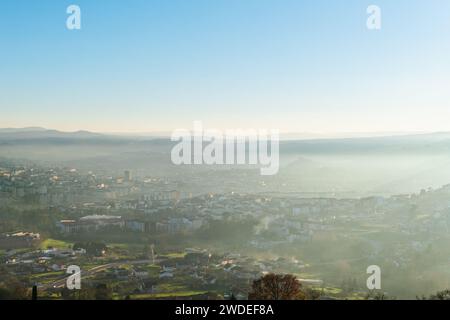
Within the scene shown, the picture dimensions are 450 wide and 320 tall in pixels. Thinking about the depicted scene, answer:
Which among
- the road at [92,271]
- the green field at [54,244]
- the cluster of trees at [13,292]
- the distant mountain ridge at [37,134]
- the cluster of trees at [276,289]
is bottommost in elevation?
the road at [92,271]

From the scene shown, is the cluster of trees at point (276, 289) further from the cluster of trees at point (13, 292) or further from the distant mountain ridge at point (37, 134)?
the distant mountain ridge at point (37, 134)

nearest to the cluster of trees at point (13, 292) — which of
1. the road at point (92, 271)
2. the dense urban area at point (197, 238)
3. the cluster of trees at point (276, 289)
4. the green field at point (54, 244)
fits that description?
the dense urban area at point (197, 238)

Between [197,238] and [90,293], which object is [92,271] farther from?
[197,238]

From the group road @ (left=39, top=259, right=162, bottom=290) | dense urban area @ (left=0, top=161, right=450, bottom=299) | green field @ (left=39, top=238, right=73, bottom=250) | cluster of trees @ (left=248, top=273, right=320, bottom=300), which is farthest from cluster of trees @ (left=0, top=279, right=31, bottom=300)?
cluster of trees @ (left=248, top=273, right=320, bottom=300)

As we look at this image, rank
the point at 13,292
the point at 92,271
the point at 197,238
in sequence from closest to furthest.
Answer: the point at 13,292
the point at 92,271
the point at 197,238

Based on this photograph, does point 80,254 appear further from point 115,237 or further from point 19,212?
point 19,212

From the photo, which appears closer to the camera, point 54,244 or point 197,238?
point 54,244

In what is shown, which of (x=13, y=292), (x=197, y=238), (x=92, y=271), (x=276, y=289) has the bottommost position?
(x=92, y=271)

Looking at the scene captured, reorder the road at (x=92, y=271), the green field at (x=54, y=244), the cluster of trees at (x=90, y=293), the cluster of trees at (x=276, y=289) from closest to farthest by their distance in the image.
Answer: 1. the cluster of trees at (x=276, y=289)
2. the cluster of trees at (x=90, y=293)
3. the road at (x=92, y=271)
4. the green field at (x=54, y=244)

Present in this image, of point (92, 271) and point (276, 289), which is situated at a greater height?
point (276, 289)

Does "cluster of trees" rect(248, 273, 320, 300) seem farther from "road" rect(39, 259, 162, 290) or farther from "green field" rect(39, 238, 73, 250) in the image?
"green field" rect(39, 238, 73, 250)

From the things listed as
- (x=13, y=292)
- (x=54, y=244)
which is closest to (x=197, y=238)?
(x=54, y=244)
